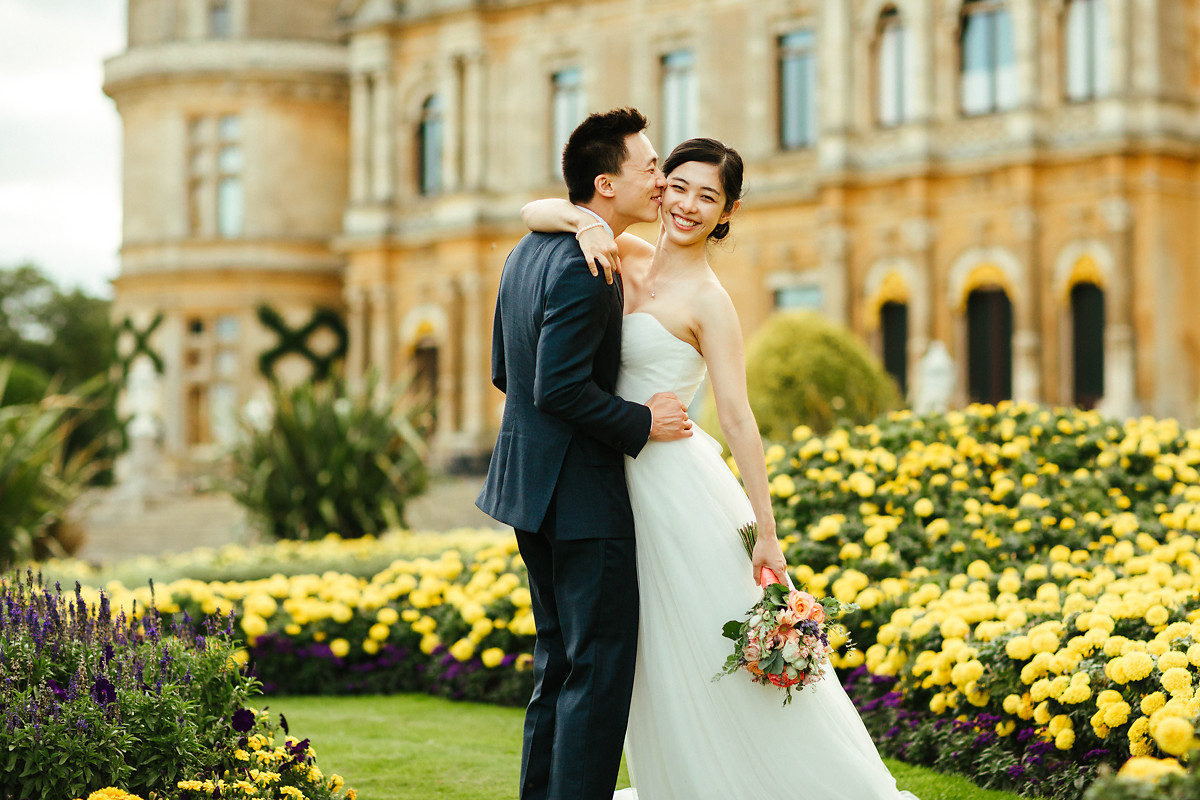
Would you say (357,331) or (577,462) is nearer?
(577,462)

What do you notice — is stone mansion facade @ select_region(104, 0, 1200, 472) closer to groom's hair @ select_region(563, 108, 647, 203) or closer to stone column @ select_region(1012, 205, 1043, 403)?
stone column @ select_region(1012, 205, 1043, 403)

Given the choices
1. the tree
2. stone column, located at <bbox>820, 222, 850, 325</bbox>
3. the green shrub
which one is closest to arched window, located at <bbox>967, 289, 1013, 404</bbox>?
stone column, located at <bbox>820, 222, 850, 325</bbox>

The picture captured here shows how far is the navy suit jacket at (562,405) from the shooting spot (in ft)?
11.2

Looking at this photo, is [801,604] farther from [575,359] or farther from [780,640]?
[575,359]

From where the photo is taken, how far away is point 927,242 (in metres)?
20.1

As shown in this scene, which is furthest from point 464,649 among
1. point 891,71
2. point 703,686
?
point 891,71

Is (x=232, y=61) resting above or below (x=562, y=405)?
above

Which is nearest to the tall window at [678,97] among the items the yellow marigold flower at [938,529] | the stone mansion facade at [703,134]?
the stone mansion facade at [703,134]

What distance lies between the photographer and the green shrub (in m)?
11.2

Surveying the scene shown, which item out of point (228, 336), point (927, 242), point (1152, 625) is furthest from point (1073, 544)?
point (228, 336)

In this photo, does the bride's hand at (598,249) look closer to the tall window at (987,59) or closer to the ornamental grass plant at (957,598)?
the ornamental grass plant at (957,598)

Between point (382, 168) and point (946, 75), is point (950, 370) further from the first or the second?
point (382, 168)

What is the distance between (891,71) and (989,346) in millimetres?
4579

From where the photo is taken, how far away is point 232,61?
27.1 m
